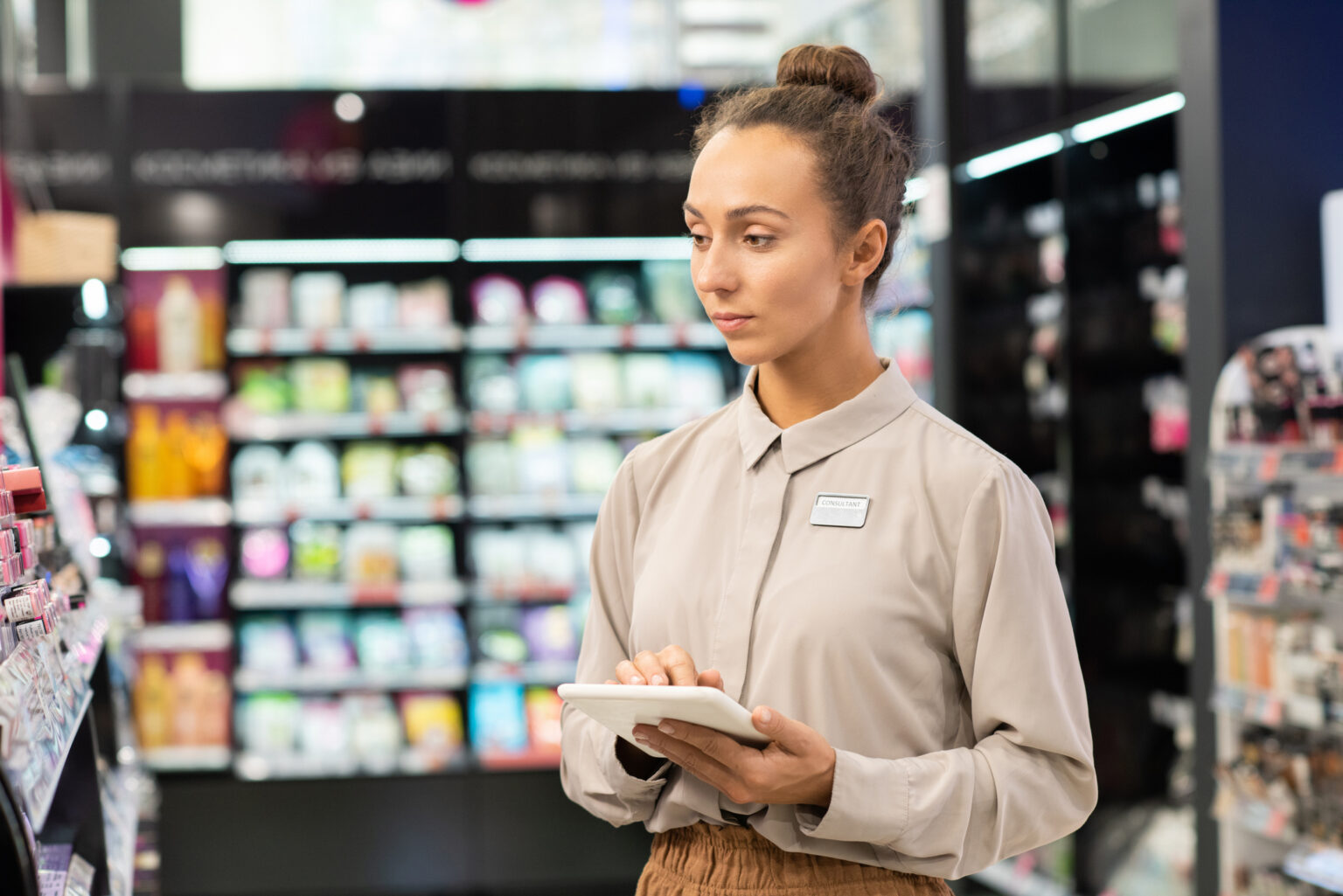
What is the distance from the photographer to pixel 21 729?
3.31 ft

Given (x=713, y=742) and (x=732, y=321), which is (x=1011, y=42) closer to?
(x=732, y=321)

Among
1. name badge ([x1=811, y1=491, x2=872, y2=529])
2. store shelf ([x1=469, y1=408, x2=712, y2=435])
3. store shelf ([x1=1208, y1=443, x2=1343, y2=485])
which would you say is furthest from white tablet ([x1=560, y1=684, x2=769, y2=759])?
store shelf ([x1=469, y1=408, x2=712, y2=435])

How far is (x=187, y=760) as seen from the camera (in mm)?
4855

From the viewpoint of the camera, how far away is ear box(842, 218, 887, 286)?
1.27m

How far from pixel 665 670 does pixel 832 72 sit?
25.8 inches

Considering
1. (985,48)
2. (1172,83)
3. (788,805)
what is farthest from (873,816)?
(985,48)

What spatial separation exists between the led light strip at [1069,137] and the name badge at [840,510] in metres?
2.92

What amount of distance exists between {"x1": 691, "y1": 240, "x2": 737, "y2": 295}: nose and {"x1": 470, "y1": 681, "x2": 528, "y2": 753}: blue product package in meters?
4.04

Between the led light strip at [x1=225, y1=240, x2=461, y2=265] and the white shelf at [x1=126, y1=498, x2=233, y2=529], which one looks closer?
the white shelf at [x1=126, y1=498, x2=233, y2=529]

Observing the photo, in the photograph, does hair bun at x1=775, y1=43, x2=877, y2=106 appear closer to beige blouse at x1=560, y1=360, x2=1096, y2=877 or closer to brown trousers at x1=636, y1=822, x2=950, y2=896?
beige blouse at x1=560, y1=360, x2=1096, y2=877

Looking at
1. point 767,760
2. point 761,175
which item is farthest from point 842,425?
point 767,760

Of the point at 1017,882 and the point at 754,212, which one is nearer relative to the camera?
the point at 754,212

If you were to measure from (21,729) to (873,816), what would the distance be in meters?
0.73

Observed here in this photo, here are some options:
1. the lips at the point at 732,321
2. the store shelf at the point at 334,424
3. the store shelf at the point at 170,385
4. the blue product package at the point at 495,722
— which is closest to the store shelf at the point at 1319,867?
the lips at the point at 732,321
